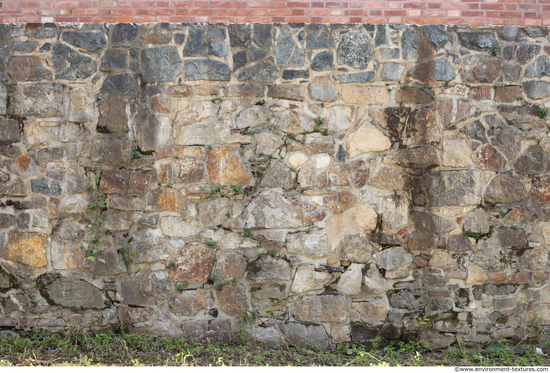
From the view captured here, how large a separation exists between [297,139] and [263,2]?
139cm

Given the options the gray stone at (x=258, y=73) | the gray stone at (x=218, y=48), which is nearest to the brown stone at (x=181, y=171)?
the gray stone at (x=258, y=73)

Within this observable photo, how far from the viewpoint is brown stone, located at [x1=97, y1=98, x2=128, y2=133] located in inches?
140

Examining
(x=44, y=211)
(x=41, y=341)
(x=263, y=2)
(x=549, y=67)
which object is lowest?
(x=41, y=341)

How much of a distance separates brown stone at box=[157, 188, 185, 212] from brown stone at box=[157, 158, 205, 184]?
9cm

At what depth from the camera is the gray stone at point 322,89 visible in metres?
3.57

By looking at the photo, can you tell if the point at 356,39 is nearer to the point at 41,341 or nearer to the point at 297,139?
the point at 297,139

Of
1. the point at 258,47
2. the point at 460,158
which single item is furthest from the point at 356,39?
the point at 460,158

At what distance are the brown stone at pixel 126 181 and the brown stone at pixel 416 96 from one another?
2.37m

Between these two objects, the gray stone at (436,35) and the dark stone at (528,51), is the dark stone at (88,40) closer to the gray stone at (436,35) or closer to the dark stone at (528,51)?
the gray stone at (436,35)

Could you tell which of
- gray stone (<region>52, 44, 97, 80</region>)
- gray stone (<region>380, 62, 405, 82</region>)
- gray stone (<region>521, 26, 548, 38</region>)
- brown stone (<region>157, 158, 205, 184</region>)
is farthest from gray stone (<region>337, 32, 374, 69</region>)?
gray stone (<region>52, 44, 97, 80</region>)

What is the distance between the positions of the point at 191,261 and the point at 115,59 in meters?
1.89

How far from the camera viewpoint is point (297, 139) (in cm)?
360

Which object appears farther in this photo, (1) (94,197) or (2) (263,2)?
(2) (263,2)

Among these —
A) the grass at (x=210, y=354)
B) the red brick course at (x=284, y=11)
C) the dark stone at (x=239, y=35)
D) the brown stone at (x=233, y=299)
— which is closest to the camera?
the grass at (x=210, y=354)
